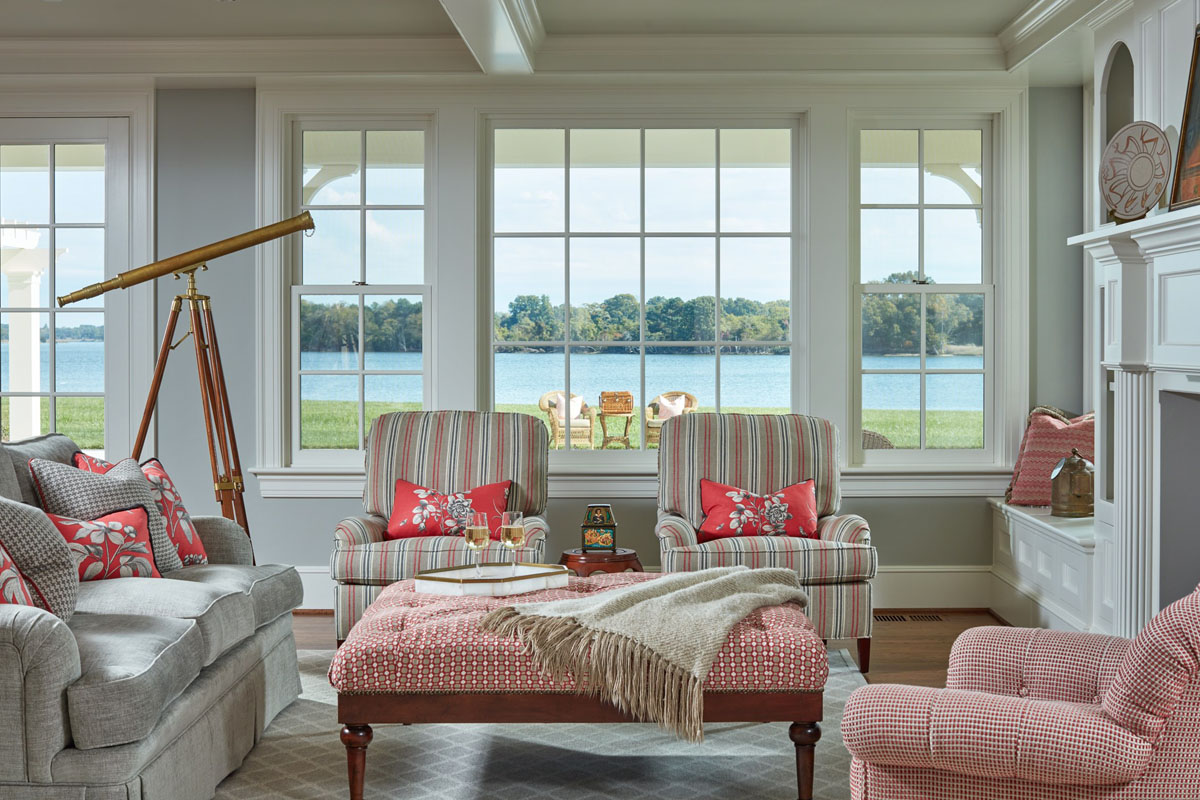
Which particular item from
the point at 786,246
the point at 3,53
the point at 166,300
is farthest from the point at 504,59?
the point at 3,53

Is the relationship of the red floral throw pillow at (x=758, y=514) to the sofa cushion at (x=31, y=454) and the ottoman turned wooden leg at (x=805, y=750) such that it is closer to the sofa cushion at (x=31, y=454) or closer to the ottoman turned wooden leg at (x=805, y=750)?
the ottoman turned wooden leg at (x=805, y=750)

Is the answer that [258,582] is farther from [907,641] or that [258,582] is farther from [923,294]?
[923,294]

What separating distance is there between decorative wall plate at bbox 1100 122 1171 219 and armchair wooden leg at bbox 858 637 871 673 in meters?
1.78

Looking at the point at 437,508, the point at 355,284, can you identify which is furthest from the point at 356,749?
the point at 355,284

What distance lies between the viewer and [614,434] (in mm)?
5098

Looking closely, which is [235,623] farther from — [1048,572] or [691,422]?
[1048,572]

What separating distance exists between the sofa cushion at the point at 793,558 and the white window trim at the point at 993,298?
1105 millimetres

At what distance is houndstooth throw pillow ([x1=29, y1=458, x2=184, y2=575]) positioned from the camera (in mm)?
3152

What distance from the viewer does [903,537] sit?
498cm

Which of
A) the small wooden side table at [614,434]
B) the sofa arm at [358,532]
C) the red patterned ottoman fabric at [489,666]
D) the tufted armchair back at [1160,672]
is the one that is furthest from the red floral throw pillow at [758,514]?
the tufted armchair back at [1160,672]

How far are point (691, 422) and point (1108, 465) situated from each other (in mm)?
1656

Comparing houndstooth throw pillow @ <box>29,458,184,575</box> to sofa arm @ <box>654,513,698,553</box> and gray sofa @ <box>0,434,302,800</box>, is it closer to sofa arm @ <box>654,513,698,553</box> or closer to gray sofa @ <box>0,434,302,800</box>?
gray sofa @ <box>0,434,302,800</box>

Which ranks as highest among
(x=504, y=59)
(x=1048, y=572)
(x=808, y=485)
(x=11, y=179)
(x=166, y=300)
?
(x=504, y=59)

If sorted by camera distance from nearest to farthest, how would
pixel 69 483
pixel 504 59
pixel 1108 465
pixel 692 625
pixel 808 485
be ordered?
pixel 692 625 → pixel 69 483 → pixel 1108 465 → pixel 808 485 → pixel 504 59
